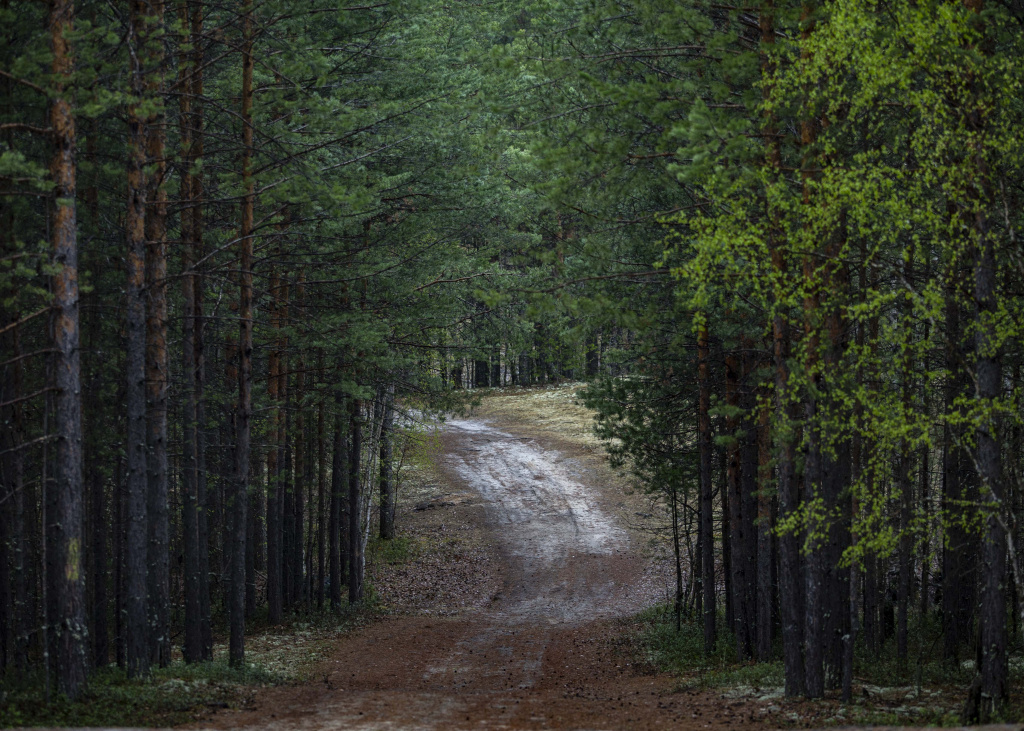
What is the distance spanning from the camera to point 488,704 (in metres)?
13.0

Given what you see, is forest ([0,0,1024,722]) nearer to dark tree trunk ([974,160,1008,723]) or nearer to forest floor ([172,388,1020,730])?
dark tree trunk ([974,160,1008,723])

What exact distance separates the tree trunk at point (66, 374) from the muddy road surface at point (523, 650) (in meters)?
1.98

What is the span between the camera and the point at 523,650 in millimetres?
18844

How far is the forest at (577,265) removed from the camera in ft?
29.6

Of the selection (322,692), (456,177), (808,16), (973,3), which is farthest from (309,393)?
(973,3)

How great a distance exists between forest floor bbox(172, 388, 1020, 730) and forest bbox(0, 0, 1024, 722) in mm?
1671

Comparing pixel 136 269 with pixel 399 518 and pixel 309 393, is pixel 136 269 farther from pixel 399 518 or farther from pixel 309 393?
pixel 399 518

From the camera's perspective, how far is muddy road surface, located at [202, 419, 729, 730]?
38.5ft

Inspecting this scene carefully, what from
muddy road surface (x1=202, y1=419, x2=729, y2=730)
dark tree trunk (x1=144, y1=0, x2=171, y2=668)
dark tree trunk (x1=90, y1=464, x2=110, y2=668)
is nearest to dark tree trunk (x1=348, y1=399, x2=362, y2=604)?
muddy road surface (x1=202, y1=419, x2=729, y2=730)

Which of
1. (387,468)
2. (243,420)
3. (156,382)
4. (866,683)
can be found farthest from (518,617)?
(156,382)

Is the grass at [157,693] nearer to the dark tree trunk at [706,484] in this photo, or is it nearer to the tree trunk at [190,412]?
the tree trunk at [190,412]

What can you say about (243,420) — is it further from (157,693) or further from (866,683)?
(866,683)

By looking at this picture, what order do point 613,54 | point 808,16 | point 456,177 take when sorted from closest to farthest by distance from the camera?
point 808,16 → point 613,54 → point 456,177

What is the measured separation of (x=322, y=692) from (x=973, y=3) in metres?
12.7
